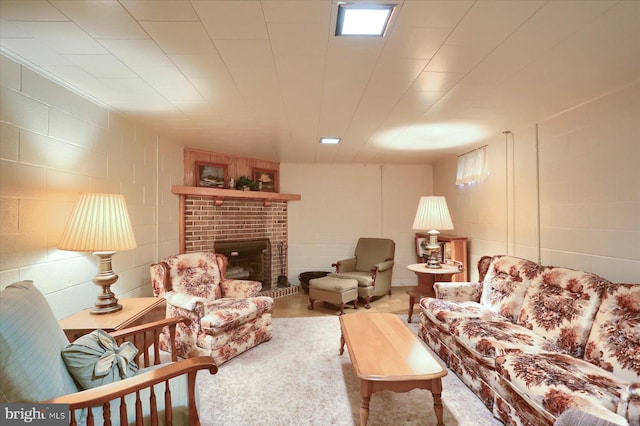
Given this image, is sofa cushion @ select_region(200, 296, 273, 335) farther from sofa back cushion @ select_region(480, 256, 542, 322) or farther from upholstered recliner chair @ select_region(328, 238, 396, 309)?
sofa back cushion @ select_region(480, 256, 542, 322)

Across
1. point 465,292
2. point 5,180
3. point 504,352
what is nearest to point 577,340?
point 504,352

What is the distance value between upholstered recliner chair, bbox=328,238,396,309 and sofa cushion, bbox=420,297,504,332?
49.1 inches

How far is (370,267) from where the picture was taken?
484cm

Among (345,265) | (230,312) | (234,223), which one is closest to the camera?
(230,312)

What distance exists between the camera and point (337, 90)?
2.23 metres

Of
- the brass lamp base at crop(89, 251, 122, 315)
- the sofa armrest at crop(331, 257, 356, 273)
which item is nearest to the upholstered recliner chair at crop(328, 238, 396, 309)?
the sofa armrest at crop(331, 257, 356, 273)

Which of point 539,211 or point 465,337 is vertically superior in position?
point 539,211

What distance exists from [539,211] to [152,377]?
11.3 feet

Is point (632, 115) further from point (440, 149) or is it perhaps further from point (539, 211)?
point (440, 149)

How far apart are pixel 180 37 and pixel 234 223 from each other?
3.32 metres

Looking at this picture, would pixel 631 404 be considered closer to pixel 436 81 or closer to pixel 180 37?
pixel 436 81

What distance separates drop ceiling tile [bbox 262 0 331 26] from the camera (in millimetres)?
1303

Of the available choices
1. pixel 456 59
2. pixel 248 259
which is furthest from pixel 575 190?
pixel 248 259

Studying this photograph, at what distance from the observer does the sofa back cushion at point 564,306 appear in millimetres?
1974
